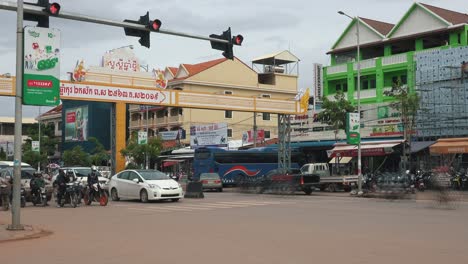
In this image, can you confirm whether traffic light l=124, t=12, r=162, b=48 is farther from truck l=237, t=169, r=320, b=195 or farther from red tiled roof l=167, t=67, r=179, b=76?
red tiled roof l=167, t=67, r=179, b=76

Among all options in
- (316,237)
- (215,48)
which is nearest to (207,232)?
(316,237)

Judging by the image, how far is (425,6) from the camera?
163 ft

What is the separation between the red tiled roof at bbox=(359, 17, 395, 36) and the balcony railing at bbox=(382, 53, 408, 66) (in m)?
4.34

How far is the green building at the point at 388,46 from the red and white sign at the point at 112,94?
21742 millimetres

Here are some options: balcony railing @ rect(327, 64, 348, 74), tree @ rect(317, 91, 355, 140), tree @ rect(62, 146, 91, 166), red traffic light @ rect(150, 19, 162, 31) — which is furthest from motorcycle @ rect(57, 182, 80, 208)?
tree @ rect(62, 146, 91, 166)

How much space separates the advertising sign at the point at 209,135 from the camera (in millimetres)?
64438

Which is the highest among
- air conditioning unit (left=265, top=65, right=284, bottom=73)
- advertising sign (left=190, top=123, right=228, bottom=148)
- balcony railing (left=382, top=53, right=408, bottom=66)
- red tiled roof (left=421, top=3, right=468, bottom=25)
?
air conditioning unit (left=265, top=65, right=284, bottom=73)

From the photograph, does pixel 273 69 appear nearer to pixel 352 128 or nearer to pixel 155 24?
pixel 352 128

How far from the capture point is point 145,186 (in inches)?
1053

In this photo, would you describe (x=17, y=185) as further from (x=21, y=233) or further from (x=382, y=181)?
(x=382, y=181)

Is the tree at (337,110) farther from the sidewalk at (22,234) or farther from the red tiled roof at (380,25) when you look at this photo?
the sidewalk at (22,234)

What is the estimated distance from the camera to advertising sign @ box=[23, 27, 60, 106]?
14.6 metres

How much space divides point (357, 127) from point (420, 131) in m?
11.9

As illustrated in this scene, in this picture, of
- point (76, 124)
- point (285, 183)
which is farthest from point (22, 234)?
point (76, 124)
